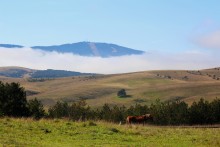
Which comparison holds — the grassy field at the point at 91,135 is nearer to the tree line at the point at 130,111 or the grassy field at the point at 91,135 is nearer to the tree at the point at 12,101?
the tree line at the point at 130,111

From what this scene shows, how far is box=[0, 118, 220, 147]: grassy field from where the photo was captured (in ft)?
88.6

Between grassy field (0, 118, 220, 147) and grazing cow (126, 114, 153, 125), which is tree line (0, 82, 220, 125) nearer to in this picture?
grazing cow (126, 114, 153, 125)

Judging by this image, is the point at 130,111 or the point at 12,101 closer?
the point at 12,101

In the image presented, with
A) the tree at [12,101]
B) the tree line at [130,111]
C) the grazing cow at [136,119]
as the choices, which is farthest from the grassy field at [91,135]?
the tree at [12,101]

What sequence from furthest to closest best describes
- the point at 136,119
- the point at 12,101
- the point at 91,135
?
the point at 12,101 < the point at 136,119 < the point at 91,135

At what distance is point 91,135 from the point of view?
31141 millimetres

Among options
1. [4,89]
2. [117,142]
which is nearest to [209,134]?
[117,142]

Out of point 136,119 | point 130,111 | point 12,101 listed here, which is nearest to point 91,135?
point 136,119

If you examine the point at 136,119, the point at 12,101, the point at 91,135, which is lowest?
the point at 136,119

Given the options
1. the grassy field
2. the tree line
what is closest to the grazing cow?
the tree line

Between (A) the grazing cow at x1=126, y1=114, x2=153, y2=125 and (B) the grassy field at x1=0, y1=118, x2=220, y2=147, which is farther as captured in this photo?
(A) the grazing cow at x1=126, y1=114, x2=153, y2=125

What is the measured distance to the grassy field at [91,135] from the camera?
27.0 m

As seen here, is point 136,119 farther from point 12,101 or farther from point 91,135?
point 91,135

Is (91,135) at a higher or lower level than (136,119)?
higher
